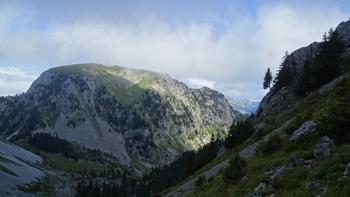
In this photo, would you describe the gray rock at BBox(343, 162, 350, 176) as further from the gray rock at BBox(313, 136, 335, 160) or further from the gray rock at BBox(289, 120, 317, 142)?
the gray rock at BBox(289, 120, 317, 142)

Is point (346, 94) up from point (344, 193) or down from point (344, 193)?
up

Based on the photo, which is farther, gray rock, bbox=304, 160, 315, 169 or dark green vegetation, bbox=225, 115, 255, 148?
dark green vegetation, bbox=225, 115, 255, 148

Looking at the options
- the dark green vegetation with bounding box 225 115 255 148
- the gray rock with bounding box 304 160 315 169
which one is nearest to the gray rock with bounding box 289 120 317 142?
the gray rock with bounding box 304 160 315 169

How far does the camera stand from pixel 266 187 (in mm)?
23938

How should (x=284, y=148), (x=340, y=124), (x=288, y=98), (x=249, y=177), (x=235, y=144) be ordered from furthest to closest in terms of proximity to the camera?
(x=288, y=98)
(x=235, y=144)
(x=284, y=148)
(x=249, y=177)
(x=340, y=124)

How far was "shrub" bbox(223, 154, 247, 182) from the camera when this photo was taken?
102ft

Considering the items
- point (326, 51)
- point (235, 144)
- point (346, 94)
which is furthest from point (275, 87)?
point (346, 94)

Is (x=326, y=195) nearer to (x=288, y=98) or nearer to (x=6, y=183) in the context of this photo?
(x=288, y=98)

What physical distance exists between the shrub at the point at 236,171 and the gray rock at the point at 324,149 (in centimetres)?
742

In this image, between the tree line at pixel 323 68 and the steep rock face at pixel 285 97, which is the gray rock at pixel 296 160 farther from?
the steep rock face at pixel 285 97

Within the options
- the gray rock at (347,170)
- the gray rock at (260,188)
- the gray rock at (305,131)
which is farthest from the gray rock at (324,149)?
A: the gray rock at (305,131)

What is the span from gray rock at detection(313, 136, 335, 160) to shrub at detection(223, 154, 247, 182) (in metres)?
7.42

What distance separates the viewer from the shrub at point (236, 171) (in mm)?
31031

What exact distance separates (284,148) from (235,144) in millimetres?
43080
